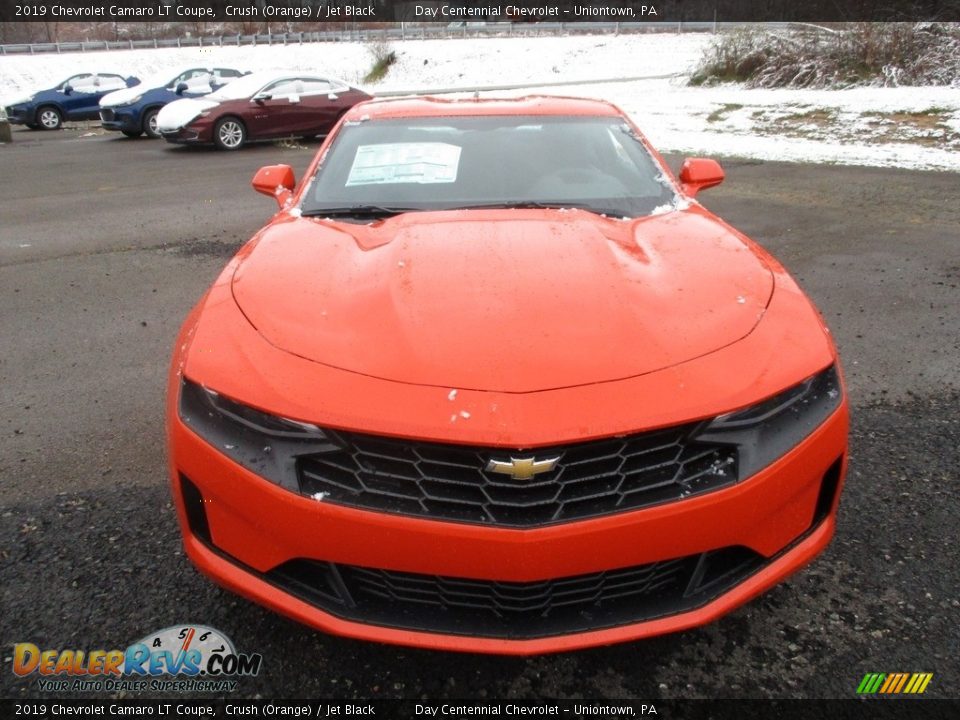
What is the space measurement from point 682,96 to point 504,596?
58.5 feet

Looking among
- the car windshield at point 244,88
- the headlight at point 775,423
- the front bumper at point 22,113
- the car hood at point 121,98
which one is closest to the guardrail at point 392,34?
the front bumper at point 22,113

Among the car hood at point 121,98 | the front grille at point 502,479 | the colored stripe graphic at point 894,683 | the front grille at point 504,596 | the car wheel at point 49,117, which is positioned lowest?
the car wheel at point 49,117

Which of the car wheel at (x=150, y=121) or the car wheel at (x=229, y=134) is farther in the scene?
the car wheel at (x=150, y=121)

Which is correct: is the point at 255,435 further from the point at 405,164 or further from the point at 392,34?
the point at 392,34

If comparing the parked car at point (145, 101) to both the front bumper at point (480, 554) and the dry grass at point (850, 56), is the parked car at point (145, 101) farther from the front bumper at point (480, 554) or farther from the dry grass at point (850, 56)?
the front bumper at point (480, 554)

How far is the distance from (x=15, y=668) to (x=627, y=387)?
5.81 feet

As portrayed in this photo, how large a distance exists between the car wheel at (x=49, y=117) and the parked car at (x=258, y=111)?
7885 millimetres

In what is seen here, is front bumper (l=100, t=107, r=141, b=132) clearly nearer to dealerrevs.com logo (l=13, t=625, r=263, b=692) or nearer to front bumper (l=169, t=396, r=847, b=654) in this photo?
dealerrevs.com logo (l=13, t=625, r=263, b=692)

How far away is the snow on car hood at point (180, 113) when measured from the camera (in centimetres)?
1296

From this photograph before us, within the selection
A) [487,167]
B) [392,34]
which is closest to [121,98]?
[487,167]

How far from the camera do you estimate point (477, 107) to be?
360 cm

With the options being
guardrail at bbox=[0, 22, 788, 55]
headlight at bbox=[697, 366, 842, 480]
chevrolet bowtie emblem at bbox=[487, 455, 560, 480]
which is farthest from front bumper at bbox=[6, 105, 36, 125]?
guardrail at bbox=[0, 22, 788, 55]

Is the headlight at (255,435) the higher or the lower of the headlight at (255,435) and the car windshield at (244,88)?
the lower

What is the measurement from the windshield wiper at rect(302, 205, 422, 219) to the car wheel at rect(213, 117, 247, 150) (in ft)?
37.4
